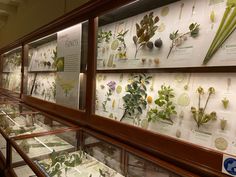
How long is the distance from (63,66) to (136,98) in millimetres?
925

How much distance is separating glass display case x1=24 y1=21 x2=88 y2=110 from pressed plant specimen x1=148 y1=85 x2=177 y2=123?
0.67 metres

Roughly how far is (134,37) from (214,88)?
2.16 feet

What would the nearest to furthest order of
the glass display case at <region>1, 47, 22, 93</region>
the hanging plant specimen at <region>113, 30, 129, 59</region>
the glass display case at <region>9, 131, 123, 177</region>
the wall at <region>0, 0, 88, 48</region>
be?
the glass display case at <region>9, 131, 123, 177</region>, the hanging plant specimen at <region>113, 30, 129, 59</region>, the wall at <region>0, 0, 88, 48</region>, the glass display case at <region>1, 47, 22, 93</region>

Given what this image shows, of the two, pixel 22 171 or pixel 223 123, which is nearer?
pixel 223 123

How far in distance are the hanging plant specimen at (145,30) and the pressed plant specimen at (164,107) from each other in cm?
32

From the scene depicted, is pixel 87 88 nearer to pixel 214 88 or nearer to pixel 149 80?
pixel 149 80

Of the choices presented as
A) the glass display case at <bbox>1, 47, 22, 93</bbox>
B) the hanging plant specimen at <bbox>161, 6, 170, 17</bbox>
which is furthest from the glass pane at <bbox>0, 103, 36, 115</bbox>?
the hanging plant specimen at <bbox>161, 6, 170, 17</bbox>

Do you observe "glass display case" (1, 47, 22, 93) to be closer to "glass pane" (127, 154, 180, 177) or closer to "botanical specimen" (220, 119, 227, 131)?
"glass pane" (127, 154, 180, 177)

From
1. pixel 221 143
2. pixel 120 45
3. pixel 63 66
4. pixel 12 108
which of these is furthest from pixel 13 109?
pixel 221 143

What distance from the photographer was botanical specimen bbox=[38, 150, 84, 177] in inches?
52.3

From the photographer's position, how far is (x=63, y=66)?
211cm

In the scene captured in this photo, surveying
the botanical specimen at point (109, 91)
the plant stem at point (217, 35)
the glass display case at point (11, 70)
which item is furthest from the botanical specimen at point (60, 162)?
the glass display case at point (11, 70)

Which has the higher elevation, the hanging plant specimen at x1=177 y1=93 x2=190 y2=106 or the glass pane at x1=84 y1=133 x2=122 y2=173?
the hanging plant specimen at x1=177 y1=93 x2=190 y2=106

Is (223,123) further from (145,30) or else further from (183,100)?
(145,30)
